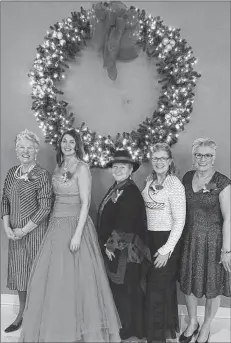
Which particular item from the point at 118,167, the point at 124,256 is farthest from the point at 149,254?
the point at 118,167

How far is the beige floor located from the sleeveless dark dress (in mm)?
415

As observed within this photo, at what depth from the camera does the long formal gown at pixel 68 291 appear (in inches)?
86.1

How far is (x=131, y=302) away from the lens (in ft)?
7.87

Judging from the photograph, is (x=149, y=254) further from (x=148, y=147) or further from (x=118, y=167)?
(x=148, y=147)

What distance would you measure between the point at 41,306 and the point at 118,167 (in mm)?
1125

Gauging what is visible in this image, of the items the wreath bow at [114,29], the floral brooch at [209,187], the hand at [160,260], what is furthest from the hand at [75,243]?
the wreath bow at [114,29]

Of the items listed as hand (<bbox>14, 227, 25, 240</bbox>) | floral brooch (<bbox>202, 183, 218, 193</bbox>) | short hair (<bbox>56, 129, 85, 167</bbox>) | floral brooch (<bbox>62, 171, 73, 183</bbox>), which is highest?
short hair (<bbox>56, 129, 85, 167</bbox>)

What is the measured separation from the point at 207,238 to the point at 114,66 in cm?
162

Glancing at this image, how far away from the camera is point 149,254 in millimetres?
2352

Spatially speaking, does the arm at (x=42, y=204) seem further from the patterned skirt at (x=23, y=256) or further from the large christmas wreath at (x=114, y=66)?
the large christmas wreath at (x=114, y=66)

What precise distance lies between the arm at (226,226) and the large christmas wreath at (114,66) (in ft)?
2.28

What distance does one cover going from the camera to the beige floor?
2.51 metres

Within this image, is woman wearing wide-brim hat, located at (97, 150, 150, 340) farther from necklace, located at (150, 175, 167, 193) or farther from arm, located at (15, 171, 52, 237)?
arm, located at (15, 171, 52, 237)

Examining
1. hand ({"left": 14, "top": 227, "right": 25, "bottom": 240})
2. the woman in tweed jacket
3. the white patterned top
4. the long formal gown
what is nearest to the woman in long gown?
the long formal gown
